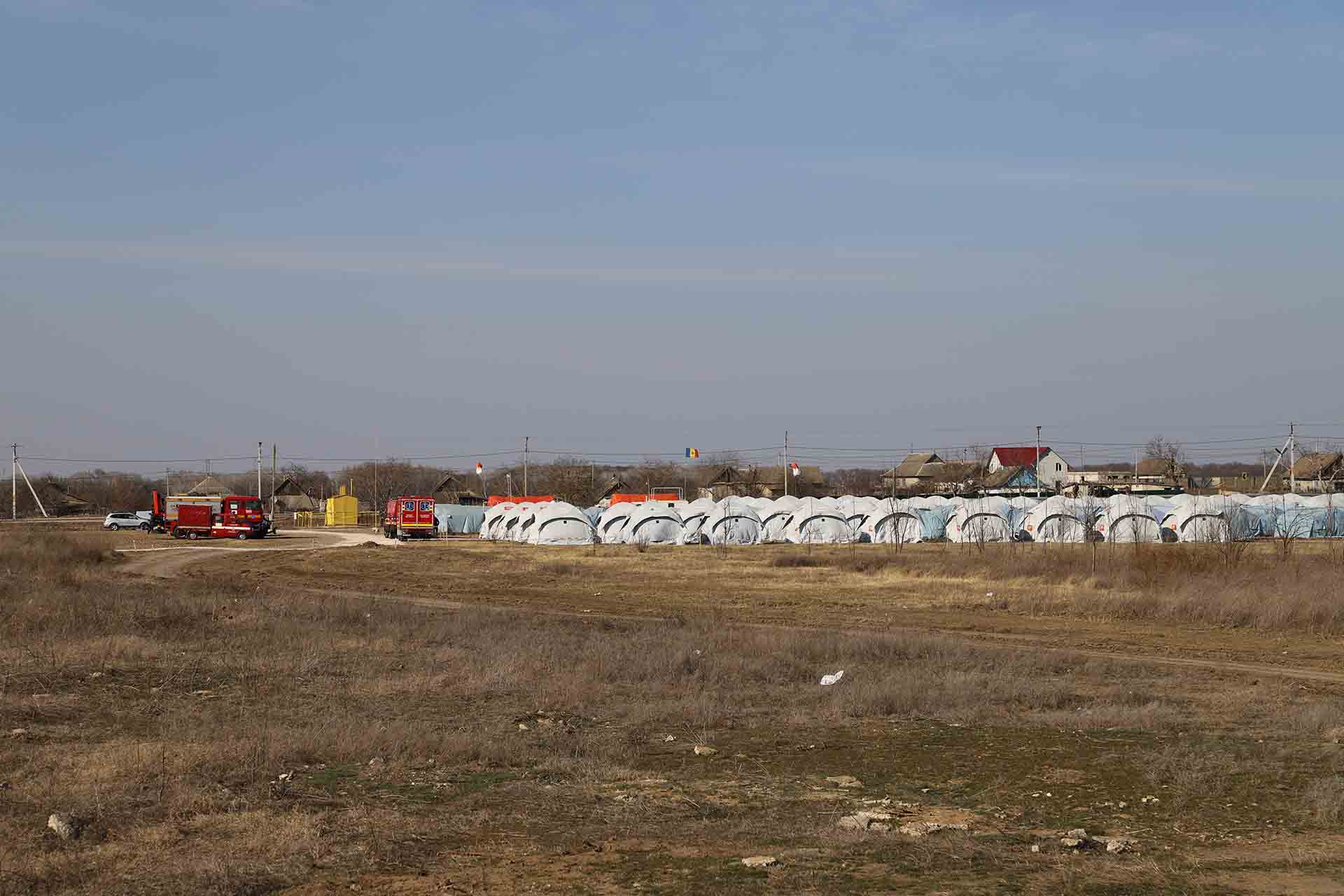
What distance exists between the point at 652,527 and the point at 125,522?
152ft

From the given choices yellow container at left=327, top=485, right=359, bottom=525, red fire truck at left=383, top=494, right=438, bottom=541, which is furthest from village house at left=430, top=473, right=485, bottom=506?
red fire truck at left=383, top=494, right=438, bottom=541

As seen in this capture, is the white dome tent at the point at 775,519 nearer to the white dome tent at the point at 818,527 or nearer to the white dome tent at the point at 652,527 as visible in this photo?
the white dome tent at the point at 818,527

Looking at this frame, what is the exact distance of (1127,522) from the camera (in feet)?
191

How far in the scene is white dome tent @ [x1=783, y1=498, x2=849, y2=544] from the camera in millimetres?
62656

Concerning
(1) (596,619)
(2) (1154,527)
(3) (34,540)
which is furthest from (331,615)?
(2) (1154,527)

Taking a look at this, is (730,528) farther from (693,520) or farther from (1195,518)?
(1195,518)

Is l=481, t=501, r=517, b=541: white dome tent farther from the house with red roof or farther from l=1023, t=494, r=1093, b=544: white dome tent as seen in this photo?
the house with red roof

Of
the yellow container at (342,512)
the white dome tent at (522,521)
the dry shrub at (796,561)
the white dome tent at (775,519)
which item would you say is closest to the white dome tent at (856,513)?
the white dome tent at (775,519)

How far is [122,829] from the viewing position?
895cm

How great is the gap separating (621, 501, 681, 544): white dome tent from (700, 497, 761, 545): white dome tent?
4.66 feet

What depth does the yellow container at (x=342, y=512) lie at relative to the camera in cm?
9506

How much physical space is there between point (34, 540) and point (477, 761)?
4052cm

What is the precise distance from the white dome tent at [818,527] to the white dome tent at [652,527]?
5933 millimetres

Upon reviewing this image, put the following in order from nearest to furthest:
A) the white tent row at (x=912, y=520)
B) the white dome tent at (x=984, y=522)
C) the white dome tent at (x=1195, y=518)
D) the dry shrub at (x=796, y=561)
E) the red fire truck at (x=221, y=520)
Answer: the dry shrub at (x=796, y=561) < the white dome tent at (x=1195, y=518) < the white tent row at (x=912, y=520) < the white dome tent at (x=984, y=522) < the red fire truck at (x=221, y=520)
